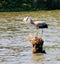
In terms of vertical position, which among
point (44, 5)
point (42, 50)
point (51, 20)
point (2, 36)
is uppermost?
point (42, 50)

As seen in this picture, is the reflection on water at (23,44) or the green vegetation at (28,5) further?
the green vegetation at (28,5)

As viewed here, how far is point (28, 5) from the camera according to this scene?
42000 mm

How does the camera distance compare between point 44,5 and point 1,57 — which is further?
point 44,5

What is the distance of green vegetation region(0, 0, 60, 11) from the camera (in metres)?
40.6

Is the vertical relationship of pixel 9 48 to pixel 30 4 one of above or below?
above

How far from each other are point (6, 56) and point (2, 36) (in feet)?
20.1

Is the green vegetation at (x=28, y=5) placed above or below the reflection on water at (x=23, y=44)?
below

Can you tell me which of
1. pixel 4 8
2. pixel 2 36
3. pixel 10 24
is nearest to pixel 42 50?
pixel 2 36

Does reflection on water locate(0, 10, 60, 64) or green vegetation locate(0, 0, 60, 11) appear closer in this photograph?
reflection on water locate(0, 10, 60, 64)

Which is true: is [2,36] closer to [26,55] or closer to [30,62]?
[26,55]

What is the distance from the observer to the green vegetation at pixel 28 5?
40625 mm

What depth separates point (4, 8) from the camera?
40.2m

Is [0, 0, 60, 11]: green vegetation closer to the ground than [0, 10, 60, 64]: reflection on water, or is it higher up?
closer to the ground

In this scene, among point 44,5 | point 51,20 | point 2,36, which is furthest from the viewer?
point 44,5
